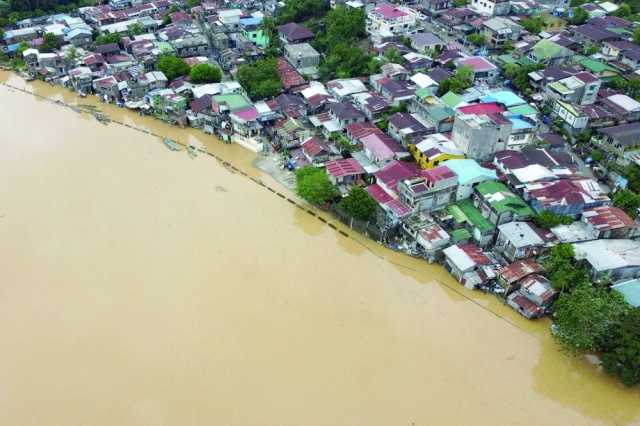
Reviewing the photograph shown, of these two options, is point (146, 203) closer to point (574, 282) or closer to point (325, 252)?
point (325, 252)

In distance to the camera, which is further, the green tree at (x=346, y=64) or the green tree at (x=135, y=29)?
the green tree at (x=135, y=29)

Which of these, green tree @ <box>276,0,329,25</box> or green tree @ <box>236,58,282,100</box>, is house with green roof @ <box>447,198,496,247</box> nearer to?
green tree @ <box>236,58,282,100</box>

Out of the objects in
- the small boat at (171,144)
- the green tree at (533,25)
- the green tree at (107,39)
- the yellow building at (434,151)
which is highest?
the green tree at (533,25)

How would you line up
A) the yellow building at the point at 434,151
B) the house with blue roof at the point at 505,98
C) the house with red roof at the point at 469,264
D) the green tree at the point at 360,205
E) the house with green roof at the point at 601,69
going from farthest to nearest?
the house with green roof at the point at 601,69 < the house with blue roof at the point at 505,98 < the yellow building at the point at 434,151 < the green tree at the point at 360,205 < the house with red roof at the point at 469,264

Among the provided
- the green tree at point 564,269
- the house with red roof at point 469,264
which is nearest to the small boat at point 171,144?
the house with red roof at point 469,264

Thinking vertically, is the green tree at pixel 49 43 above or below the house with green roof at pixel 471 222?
above

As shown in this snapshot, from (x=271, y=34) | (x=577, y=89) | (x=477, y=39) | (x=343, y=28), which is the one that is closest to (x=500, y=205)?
(x=577, y=89)

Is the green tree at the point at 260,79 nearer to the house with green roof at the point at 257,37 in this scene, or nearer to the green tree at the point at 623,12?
the house with green roof at the point at 257,37

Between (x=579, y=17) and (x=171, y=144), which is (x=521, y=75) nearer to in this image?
(x=579, y=17)
